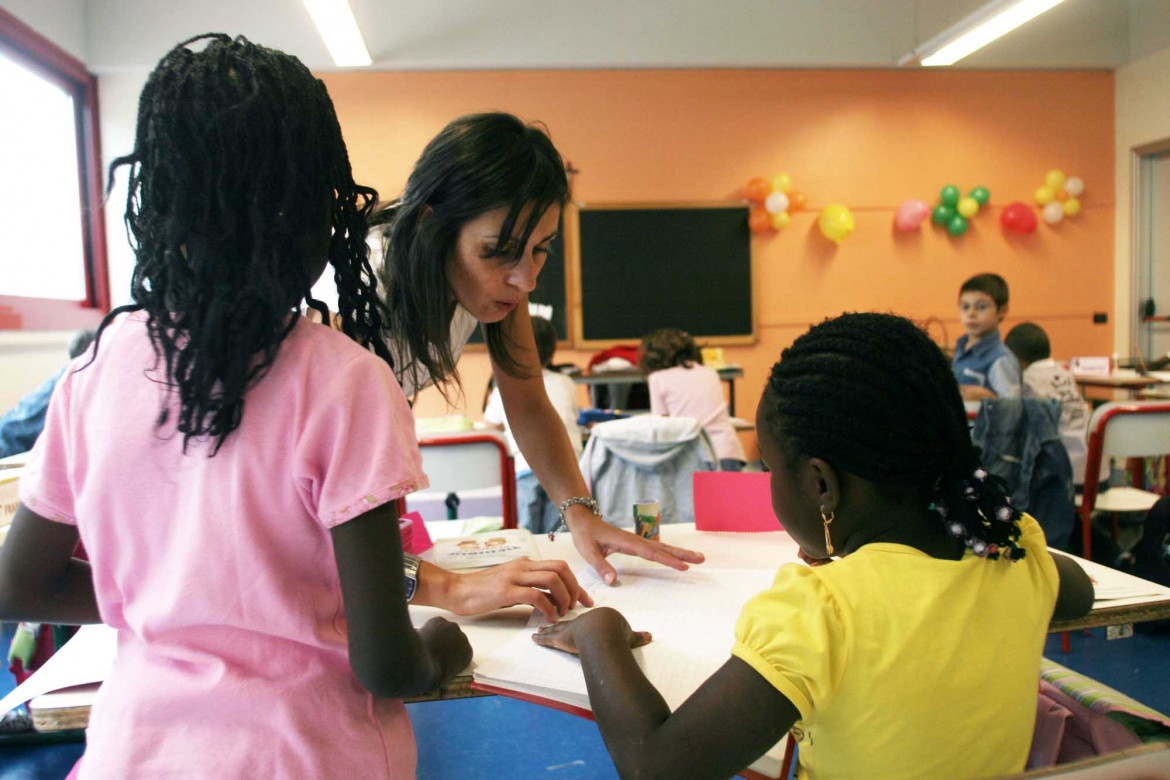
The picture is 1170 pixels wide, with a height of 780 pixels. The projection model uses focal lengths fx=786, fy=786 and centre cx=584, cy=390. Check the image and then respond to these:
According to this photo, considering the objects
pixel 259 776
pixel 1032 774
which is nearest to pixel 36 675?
pixel 259 776

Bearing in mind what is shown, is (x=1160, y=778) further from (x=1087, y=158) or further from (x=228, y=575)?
(x=1087, y=158)

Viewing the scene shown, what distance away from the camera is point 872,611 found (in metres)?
0.69

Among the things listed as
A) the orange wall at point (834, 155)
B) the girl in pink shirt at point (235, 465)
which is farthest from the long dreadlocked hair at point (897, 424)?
the orange wall at point (834, 155)

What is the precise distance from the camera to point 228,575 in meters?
0.61

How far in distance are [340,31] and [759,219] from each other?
3024 mm

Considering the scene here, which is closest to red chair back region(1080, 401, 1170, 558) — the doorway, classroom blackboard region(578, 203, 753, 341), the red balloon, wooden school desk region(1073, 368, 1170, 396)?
wooden school desk region(1073, 368, 1170, 396)

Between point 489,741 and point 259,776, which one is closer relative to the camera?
point 259,776

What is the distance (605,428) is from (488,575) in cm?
168

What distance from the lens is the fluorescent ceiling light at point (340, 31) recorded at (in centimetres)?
420

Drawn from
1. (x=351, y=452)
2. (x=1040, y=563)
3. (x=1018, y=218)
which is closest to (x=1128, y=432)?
(x=1040, y=563)

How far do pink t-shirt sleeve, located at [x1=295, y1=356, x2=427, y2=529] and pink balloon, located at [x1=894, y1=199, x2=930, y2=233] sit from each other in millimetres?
5862

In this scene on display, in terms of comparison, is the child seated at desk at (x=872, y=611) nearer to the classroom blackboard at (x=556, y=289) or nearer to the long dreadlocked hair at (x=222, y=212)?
the long dreadlocked hair at (x=222, y=212)

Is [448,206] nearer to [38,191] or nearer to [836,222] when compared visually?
[38,191]

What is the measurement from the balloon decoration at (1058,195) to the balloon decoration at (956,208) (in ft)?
1.54
